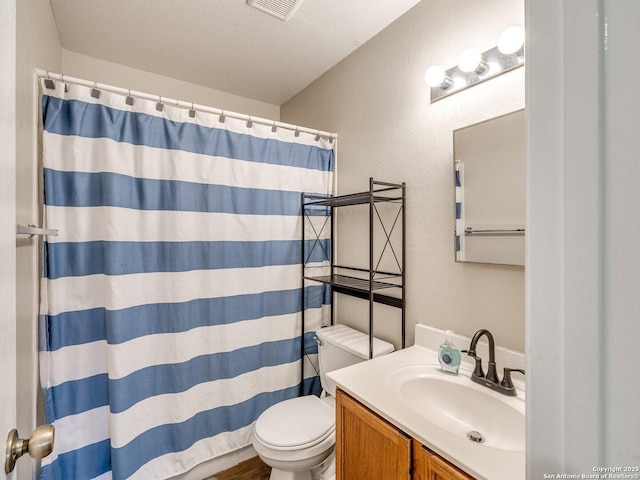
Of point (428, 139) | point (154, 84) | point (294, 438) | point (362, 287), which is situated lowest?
point (294, 438)

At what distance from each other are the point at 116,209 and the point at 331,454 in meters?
1.61

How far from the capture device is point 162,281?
1.59 metres

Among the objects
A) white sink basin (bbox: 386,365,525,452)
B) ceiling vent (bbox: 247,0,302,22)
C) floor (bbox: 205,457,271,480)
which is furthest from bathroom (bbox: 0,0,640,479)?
floor (bbox: 205,457,271,480)

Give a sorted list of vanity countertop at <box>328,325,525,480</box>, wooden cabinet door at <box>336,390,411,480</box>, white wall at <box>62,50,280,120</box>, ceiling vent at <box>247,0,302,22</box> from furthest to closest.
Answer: white wall at <box>62,50,280,120</box> < ceiling vent at <box>247,0,302,22</box> < wooden cabinet door at <box>336,390,411,480</box> < vanity countertop at <box>328,325,525,480</box>

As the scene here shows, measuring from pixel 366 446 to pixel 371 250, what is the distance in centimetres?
80

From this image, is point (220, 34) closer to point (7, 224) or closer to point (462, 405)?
point (7, 224)

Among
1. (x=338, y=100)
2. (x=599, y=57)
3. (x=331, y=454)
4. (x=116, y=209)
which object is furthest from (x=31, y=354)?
(x=338, y=100)

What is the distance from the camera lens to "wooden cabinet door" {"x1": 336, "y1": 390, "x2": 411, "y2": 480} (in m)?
0.92

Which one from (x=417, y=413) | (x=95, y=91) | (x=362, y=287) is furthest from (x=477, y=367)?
(x=95, y=91)

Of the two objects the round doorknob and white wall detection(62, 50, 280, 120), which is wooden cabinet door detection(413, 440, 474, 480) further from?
white wall detection(62, 50, 280, 120)

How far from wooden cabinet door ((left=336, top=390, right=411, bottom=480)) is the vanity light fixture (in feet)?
4.40

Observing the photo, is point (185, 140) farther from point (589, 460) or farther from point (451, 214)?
point (589, 460)

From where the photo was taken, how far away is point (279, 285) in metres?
1.93

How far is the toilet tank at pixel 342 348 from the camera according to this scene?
158 centimetres
